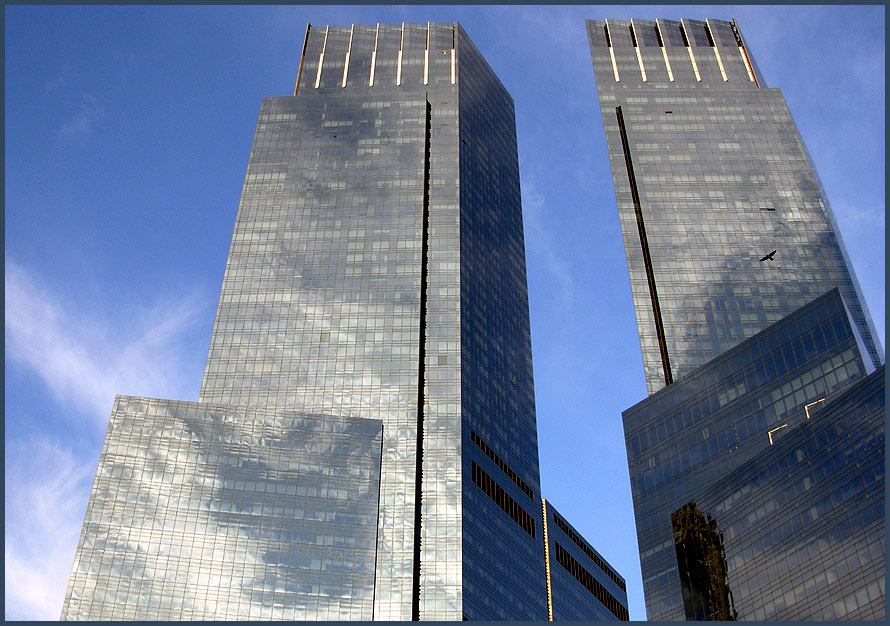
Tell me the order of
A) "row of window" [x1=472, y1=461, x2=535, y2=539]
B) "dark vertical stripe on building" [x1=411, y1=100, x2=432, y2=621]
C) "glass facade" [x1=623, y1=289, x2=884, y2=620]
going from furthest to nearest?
"row of window" [x1=472, y1=461, x2=535, y2=539]
"dark vertical stripe on building" [x1=411, y1=100, x2=432, y2=621]
"glass facade" [x1=623, y1=289, x2=884, y2=620]

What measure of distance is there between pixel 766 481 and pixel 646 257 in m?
67.7

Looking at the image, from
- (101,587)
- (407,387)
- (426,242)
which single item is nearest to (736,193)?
(426,242)

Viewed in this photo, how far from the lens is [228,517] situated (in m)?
127

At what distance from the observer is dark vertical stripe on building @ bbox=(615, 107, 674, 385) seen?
146125 millimetres

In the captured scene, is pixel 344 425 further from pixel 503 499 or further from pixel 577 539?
pixel 577 539

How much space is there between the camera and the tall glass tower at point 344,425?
406 feet

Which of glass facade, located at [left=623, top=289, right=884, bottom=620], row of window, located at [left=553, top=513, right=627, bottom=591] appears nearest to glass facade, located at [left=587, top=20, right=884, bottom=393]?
glass facade, located at [left=623, top=289, right=884, bottom=620]

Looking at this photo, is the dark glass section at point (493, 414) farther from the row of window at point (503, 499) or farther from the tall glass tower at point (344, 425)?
the row of window at point (503, 499)

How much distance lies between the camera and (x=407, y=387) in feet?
512

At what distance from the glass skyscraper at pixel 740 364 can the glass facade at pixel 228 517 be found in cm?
3855

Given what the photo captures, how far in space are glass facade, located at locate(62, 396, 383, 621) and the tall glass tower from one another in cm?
22

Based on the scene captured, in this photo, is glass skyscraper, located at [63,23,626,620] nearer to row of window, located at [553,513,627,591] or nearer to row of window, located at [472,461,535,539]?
row of window, located at [472,461,535,539]

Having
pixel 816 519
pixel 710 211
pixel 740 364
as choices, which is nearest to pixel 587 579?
pixel 710 211

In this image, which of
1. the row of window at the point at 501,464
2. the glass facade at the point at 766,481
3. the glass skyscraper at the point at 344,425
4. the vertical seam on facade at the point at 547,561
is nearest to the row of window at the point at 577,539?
Answer: the vertical seam on facade at the point at 547,561
